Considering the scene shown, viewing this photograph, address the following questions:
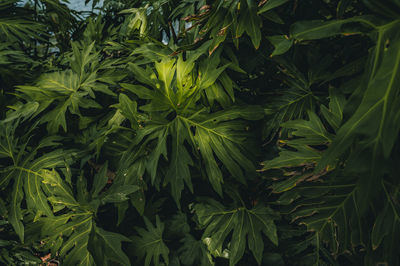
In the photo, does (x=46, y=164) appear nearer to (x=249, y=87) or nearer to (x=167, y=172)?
(x=167, y=172)

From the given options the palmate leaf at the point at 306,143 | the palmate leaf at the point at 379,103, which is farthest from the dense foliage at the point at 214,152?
the palmate leaf at the point at 379,103

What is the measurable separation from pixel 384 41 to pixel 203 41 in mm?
582

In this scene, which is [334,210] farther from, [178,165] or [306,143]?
→ [178,165]

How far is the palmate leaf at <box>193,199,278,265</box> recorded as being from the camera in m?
0.93

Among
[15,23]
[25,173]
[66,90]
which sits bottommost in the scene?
[25,173]

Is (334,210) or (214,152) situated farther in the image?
(214,152)

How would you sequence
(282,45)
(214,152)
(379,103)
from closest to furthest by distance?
(379,103) < (282,45) < (214,152)

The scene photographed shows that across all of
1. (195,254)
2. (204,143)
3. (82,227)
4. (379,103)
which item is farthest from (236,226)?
(379,103)

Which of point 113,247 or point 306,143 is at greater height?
point 306,143

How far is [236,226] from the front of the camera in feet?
3.24

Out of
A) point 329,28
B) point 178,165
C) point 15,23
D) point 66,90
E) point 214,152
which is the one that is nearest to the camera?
point 329,28

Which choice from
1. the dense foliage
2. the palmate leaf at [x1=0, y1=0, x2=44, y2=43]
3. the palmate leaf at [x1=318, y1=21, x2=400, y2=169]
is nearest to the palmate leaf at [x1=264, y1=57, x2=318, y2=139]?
the dense foliage

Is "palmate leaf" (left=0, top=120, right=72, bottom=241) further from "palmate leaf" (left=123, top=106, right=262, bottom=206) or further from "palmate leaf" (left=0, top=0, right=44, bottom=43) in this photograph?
"palmate leaf" (left=0, top=0, right=44, bottom=43)

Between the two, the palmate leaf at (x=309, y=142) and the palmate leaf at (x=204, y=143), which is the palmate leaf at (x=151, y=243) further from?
the palmate leaf at (x=309, y=142)
